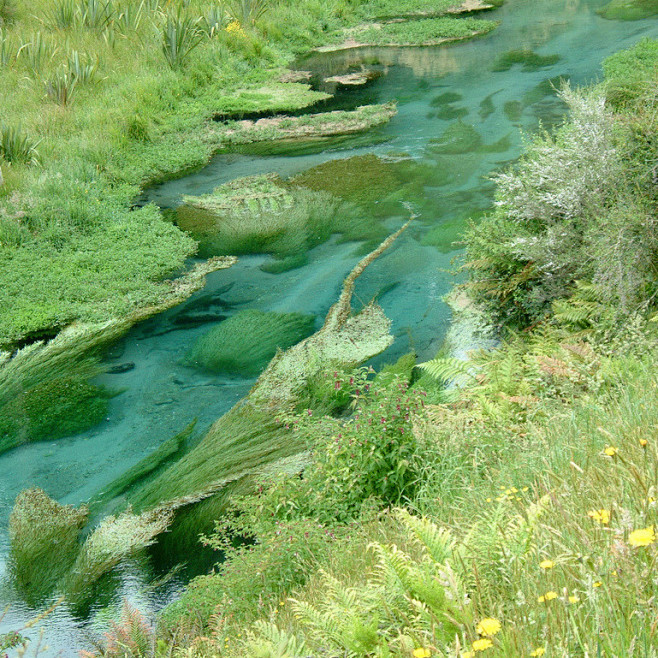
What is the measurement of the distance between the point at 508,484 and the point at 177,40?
12.0 metres

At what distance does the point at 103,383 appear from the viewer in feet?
21.1

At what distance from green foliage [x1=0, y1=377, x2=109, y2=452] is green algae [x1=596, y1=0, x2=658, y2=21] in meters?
13.4

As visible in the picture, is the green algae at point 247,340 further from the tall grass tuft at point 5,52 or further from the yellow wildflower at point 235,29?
the yellow wildflower at point 235,29

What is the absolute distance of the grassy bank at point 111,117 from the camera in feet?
25.7

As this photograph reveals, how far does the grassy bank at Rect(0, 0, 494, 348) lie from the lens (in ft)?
25.7

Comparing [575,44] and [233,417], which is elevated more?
[575,44]

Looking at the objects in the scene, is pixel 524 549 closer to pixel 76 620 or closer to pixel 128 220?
pixel 76 620

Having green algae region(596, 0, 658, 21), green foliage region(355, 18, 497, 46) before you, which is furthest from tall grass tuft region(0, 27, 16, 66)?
green algae region(596, 0, 658, 21)

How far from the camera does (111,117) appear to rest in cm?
1116

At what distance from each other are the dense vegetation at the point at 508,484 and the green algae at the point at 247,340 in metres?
1.08

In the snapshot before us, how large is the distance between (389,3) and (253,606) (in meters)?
17.6

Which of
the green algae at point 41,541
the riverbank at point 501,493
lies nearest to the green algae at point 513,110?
the riverbank at point 501,493

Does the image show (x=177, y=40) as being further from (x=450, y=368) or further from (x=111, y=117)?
(x=450, y=368)

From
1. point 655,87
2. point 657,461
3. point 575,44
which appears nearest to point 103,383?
point 655,87
